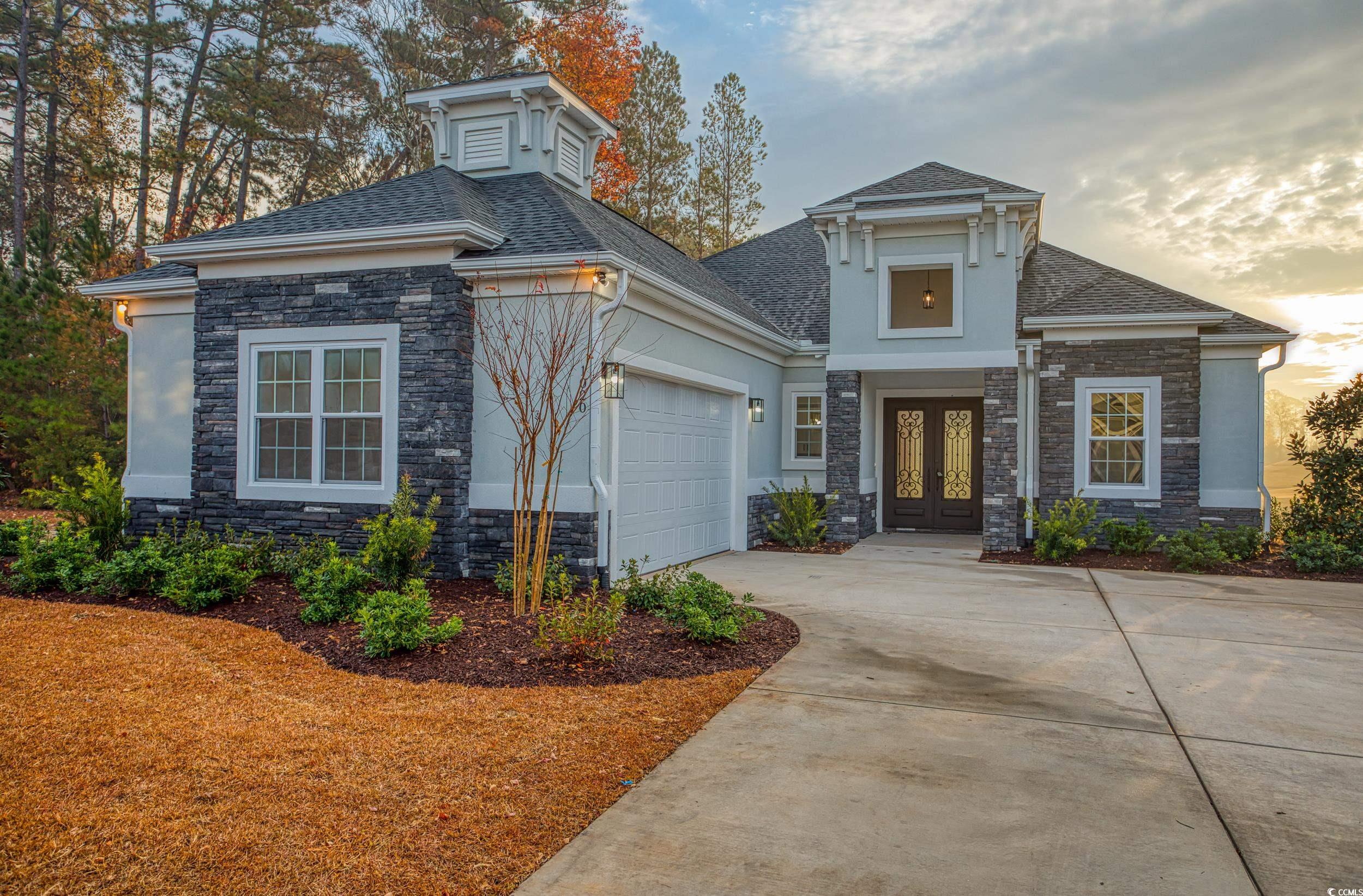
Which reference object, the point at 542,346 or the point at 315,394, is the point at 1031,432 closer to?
the point at 542,346

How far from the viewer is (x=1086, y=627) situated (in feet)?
23.0

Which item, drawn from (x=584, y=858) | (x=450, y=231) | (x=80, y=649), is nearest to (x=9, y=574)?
(x=80, y=649)

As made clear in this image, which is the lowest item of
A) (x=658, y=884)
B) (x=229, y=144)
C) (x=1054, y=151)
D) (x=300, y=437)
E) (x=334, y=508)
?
(x=658, y=884)

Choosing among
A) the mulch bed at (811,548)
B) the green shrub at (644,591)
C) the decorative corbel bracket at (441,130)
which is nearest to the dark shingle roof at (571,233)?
the decorative corbel bracket at (441,130)

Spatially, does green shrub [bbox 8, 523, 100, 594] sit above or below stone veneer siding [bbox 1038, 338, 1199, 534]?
below

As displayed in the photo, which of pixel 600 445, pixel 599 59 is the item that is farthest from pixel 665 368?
pixel 599 59

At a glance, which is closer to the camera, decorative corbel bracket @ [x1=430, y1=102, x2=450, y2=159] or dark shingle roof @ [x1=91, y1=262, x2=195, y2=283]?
dark shingle roof @ [x1=91, y1=262, x2=195, y2=283]

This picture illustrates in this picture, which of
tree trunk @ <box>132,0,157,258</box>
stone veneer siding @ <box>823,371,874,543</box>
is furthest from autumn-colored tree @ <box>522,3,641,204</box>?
stone veneer siding @ <box>823,371,874,543</box>

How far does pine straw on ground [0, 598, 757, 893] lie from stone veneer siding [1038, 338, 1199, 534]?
9004 mm

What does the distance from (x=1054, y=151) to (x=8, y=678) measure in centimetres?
1505

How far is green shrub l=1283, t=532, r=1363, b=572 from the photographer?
1013 centimetres

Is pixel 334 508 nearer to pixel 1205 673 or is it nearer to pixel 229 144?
pixel 1205 673

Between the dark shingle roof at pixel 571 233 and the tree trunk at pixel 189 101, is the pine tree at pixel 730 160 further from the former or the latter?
the tree trunk at pixel 189 101

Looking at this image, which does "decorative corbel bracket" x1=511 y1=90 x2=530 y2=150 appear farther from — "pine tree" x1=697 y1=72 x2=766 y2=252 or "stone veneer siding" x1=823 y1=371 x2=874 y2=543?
"pine tree" x1=697 y1=72 x2=766 y2=252
